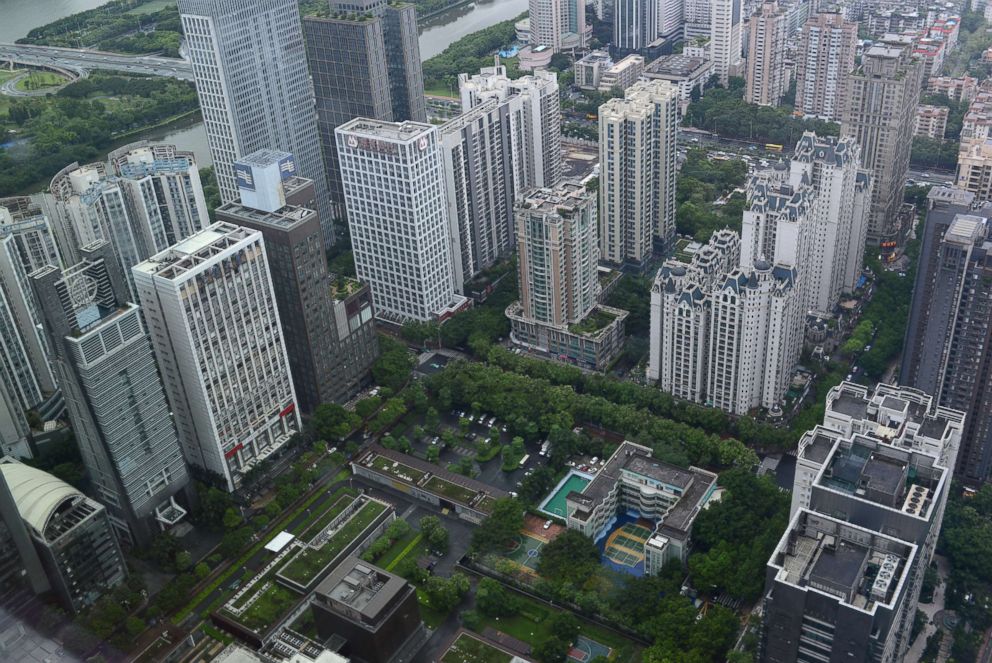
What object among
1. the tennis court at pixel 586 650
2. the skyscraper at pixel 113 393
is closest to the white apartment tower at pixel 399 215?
the skyscraper at pixel 113 393

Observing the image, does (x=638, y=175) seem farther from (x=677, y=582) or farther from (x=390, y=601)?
(x=390, y=601)

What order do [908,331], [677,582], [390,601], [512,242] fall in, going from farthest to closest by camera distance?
[512,242], [908,331], [677,582], [390,601]

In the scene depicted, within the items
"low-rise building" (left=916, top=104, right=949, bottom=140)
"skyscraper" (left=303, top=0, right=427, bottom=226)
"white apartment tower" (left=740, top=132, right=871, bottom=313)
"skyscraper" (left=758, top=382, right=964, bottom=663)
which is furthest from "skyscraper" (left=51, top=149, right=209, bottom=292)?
"low-rise building" (left=916, top=104, right=949, bottom=140)

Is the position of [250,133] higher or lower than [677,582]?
higher

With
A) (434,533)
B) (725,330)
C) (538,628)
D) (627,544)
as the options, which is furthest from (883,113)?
(538,628)

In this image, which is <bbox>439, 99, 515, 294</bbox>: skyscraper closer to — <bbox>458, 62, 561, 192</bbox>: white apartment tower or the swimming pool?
<bbox>458, 62, 561, 192</bbox>: white apartment tower

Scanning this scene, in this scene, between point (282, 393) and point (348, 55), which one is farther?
point (348, 55)

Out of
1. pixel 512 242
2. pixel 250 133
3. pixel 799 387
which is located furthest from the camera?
pixel 512 242

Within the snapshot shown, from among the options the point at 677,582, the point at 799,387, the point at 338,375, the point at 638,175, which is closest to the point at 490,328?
the point at 338,375
